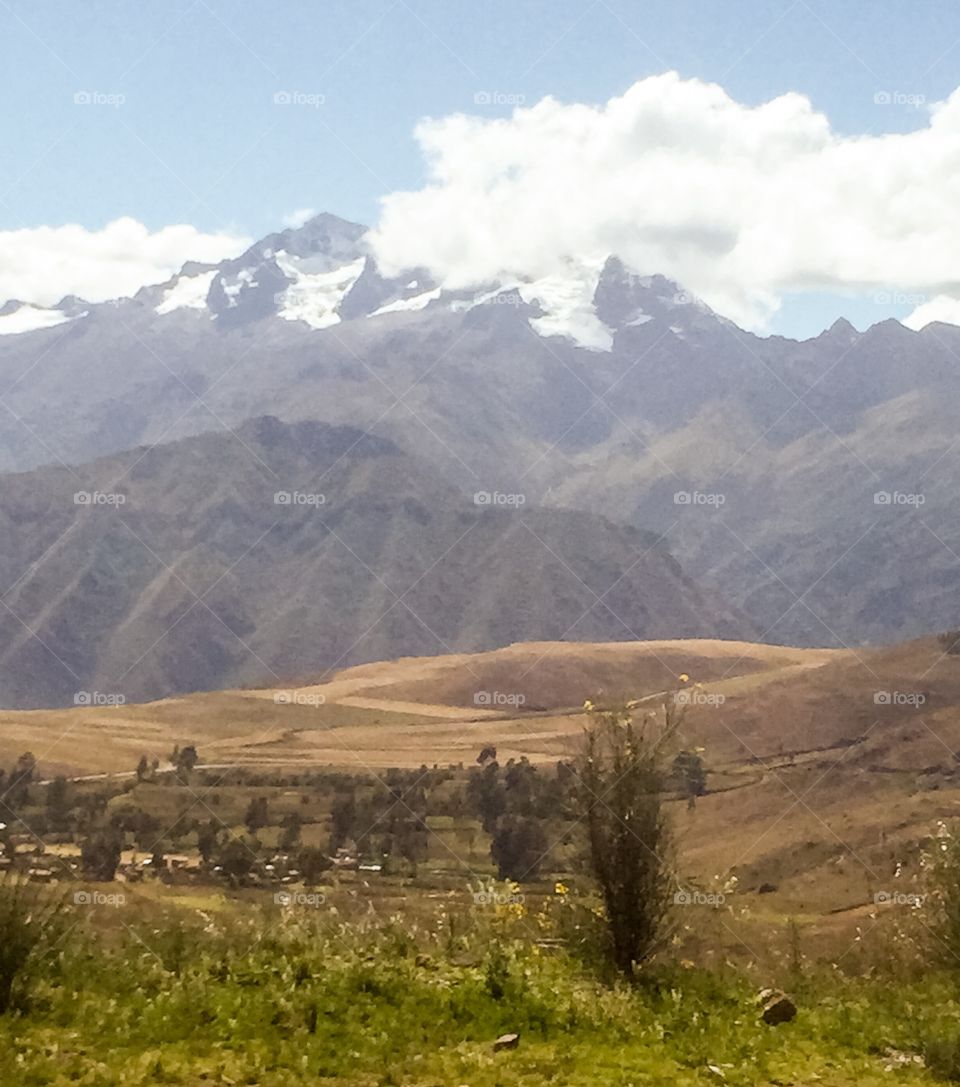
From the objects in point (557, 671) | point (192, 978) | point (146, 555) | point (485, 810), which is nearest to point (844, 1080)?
point (192, 978)

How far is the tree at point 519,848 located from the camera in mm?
41312

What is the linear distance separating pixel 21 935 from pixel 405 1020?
2.88 m

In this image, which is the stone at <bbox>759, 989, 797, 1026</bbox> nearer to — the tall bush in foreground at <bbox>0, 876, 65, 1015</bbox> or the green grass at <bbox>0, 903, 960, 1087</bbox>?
the green grass at <bbox>0, 903, 960, 1087</bbox>

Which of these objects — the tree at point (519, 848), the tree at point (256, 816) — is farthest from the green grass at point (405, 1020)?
the tree at point (256, 816)

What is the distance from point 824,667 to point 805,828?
36098mm

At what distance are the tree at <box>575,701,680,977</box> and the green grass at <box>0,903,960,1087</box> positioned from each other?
428mm

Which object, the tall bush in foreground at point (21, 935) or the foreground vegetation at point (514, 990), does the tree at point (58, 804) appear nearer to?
the foreground vegetation at point (514, 990)

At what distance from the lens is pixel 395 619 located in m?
168

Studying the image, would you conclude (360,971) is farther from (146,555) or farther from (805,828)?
(146,555)

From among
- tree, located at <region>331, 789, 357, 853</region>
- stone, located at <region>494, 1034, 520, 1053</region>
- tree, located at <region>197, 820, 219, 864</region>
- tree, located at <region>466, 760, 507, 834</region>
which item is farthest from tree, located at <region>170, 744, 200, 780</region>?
stone, located at <region>494, 1034, 520, 1053</region>

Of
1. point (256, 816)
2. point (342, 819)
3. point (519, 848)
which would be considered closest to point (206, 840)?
point (256, 816)

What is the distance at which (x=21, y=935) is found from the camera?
8602 mm

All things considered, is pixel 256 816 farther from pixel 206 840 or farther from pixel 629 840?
pixel 629 840

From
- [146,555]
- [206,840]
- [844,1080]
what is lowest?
[206,840]
